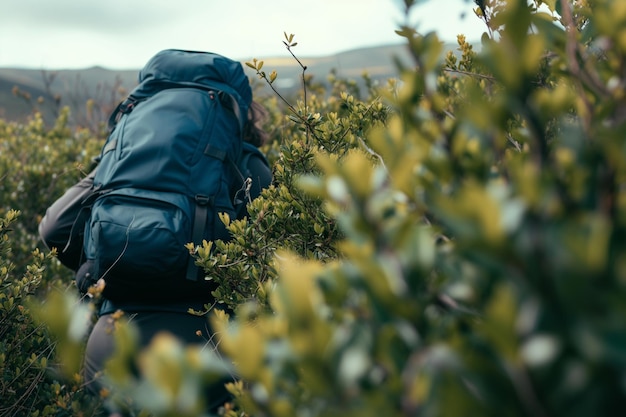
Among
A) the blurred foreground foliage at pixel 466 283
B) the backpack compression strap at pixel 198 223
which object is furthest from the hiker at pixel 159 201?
the blurred foreground foliage at pixel 466 283

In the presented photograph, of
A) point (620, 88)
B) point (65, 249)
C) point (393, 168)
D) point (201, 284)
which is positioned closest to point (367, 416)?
point (393, 168)

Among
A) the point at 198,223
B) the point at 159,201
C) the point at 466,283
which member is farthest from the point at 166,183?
the point at 466,283

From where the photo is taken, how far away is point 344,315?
1.02 m

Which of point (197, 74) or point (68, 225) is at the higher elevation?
point (197, 74)

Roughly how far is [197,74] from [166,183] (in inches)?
27.5

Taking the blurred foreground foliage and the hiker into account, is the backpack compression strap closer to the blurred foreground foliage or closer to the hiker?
the hiker

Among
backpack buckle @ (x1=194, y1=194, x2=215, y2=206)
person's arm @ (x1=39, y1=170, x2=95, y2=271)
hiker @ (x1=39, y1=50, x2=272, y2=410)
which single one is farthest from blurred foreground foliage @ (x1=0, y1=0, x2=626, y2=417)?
person's arm @ (x1=39, y1=170, x2=95, y2=271)

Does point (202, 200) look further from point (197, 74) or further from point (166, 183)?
point (197, 74)

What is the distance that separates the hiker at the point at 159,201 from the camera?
2.91 meters

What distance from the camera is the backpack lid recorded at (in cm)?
346

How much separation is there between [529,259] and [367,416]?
26 cm

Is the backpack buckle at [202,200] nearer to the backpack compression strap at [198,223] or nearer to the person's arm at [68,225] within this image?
the backpack compression strap at [198,223]

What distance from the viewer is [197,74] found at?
11.4 feet

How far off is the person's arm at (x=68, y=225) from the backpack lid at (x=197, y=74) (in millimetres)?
576
